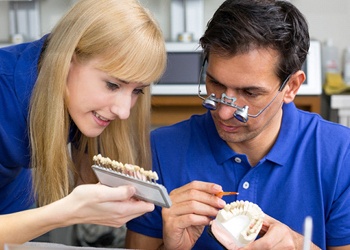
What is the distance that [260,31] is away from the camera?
64.7 inches

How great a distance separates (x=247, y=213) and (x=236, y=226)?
0.04m

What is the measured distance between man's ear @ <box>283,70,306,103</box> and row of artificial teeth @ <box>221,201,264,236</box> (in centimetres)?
41

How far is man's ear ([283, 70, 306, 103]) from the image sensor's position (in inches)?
68.3

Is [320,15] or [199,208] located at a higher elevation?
[320,15]

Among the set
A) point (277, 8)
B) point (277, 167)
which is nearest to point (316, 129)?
point (277, 167)

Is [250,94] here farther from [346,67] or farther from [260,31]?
[346,67]

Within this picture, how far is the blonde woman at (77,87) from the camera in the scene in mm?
1646

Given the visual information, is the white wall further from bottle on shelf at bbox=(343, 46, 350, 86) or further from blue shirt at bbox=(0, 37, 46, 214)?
blue shirt at bbox=(0, 37, 46, 214)

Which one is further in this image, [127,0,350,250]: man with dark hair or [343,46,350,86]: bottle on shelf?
[343,46,350,86]: bottle on shelf

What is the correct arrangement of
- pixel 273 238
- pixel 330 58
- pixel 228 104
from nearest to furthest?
pixel 273 238, pixel 228 104, pixel 330 58

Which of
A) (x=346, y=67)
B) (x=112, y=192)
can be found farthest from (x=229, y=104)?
(x=346, y=67)

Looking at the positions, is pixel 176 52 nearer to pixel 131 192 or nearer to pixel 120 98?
pixel 120 98

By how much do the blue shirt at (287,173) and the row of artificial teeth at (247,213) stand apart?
0.26 metres

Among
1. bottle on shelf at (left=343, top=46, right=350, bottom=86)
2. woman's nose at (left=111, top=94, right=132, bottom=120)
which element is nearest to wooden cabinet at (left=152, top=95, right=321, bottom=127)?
bottle on shelf at (left=343, top=46, right=350, bottom=86)
